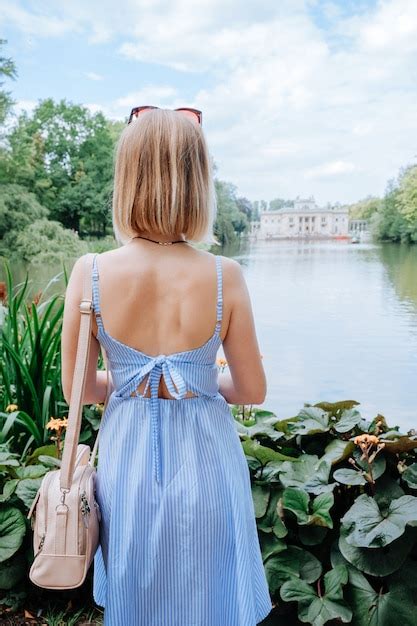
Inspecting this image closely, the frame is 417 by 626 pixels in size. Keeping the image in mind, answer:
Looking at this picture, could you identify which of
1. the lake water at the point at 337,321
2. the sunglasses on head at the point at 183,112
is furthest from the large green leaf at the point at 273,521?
the lake water at the point at 337,321

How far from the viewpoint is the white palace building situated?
3.40m

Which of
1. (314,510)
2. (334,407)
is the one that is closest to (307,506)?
(314,510)

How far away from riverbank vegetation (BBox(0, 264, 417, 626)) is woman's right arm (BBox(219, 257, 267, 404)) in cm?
44

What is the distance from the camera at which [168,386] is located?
876 mm

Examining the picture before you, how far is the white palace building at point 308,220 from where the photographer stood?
3396 mm

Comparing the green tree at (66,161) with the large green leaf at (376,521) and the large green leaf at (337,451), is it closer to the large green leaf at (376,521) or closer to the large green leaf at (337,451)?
the large green leaf at (337,451)

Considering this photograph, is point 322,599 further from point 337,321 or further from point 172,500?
point 337,321

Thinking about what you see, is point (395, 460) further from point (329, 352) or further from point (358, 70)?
point (358, 70)

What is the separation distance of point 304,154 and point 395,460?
2.30 m

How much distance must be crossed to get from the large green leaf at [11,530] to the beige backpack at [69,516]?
0.59m

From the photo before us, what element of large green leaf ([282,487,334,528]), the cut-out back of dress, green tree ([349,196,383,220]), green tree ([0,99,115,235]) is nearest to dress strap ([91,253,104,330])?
the cut-out back of dress

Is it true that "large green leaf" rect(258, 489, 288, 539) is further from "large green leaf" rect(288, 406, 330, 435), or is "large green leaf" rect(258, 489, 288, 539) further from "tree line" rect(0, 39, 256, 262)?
"tree line" rect(0, 39, 256, 262)

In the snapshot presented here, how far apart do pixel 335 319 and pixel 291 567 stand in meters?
2.15

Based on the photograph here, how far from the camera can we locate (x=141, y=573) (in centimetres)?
89
